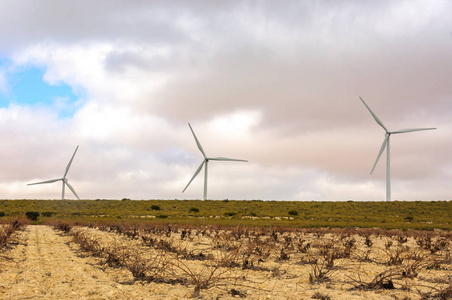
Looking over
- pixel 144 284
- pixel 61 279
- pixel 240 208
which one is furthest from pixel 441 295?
pixel 240 208

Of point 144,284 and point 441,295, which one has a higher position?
point 441,295

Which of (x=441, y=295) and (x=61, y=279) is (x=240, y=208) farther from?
(x=441, y=295)

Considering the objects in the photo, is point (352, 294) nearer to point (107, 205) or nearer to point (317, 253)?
point (317, 253)

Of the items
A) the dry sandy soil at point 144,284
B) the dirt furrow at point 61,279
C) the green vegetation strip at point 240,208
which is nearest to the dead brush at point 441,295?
the dry sandy soil at point 144,284

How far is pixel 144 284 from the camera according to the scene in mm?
11328

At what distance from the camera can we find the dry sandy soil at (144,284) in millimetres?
10039

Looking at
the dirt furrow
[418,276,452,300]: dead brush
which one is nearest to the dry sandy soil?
the dirt furrow

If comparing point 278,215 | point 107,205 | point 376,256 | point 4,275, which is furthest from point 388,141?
point 4,275

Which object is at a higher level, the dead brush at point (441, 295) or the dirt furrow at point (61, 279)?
the dead brush at point (441, 295)

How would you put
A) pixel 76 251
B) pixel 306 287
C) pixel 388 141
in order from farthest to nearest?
pixel 388 141 → pixel 76 251 → pixel 306 287

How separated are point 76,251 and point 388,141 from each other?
78.5m

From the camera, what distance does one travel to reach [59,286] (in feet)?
35.6

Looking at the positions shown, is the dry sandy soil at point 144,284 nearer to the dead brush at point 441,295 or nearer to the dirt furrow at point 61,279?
the dirt furrow at point 61,279

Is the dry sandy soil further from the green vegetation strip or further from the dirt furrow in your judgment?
the green vegetation strip
